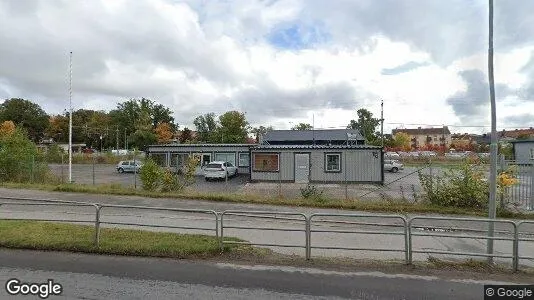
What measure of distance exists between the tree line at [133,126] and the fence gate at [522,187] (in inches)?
1934

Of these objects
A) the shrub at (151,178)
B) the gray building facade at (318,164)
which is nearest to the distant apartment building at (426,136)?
the gray building facade at (318,164)

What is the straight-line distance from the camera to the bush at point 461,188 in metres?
13.3

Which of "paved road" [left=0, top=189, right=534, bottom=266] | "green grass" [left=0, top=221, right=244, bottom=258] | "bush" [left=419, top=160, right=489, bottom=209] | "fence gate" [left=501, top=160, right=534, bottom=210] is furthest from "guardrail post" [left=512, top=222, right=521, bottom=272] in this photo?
"fence gate" [left=501, top=160, right=534, bottom=210]

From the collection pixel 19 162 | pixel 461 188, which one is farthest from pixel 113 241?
pixel 19 162

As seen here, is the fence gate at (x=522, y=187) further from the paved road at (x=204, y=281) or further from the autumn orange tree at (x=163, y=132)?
the autumn orange tree at (x=163, y=132)

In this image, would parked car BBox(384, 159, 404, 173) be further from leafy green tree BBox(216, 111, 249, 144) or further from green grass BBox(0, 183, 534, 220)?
leafy green tree BBox(216, 111, 249, 144)

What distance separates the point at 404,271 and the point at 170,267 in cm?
423

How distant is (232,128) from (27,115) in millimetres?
55209

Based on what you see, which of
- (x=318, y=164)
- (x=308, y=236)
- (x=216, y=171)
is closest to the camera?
(x=308, y=236)

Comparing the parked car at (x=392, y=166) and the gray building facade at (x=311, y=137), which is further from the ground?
the gray building facade at (x=311, y=137)

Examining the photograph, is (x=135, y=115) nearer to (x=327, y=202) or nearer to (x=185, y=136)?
(x=185, y=136)

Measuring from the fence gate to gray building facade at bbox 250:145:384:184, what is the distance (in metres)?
10.3

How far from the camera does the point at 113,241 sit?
7.40 metres

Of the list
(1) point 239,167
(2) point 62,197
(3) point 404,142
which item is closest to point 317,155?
(1) point 239,167
